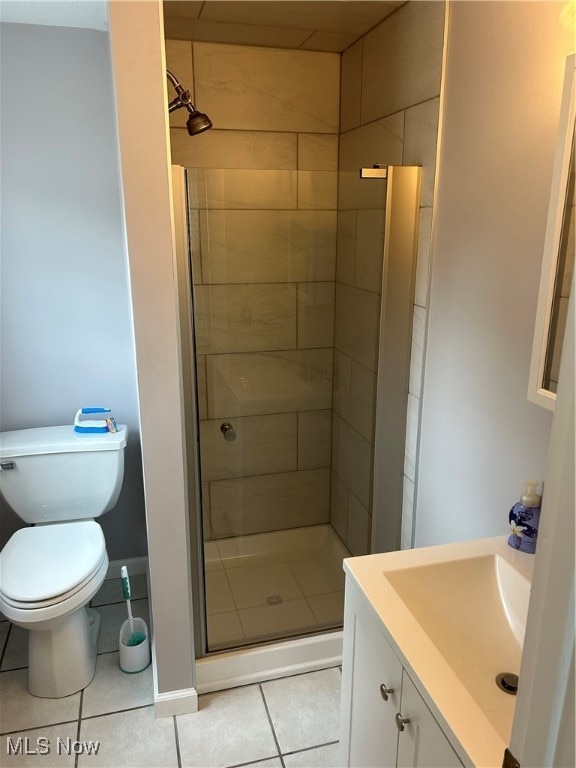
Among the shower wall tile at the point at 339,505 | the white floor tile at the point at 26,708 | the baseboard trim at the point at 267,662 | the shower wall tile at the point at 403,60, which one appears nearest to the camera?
the shower wall tile at the point at 403,60

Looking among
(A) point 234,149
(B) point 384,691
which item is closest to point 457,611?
(B) point 384,691

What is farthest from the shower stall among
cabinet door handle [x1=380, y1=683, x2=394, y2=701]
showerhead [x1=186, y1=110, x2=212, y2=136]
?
cabinet door handle [x1=380, y1=683, x2=394, y2=701]

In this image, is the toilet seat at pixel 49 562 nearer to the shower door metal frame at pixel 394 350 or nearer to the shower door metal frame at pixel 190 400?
the shower door metal frame at pixel 190 400

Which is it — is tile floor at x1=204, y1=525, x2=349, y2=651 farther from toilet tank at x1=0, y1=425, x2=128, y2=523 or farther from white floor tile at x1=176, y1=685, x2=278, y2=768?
toilet tank at x1=0, y1=425, x2=128, y2=523

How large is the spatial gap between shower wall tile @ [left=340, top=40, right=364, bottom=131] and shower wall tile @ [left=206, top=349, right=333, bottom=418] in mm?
967

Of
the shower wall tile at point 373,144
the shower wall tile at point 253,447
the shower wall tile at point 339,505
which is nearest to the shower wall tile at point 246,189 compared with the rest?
the shower wall tile at point 373,144

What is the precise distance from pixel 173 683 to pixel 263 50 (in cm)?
240

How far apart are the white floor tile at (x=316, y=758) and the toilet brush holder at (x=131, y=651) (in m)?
0.66

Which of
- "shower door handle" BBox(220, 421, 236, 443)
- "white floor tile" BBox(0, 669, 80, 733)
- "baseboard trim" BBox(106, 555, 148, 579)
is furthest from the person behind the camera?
"baseboard trim" BBox(106, 555, 148, 579)

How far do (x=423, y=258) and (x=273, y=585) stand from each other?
149cm

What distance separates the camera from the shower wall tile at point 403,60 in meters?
1.72

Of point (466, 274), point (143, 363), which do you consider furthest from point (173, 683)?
point (466, 274)

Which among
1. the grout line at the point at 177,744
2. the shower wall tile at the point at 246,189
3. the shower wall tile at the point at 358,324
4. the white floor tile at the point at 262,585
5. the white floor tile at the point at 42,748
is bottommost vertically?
the white floor tile at the point at 42,748

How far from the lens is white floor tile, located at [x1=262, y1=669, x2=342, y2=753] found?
188 centimetres
